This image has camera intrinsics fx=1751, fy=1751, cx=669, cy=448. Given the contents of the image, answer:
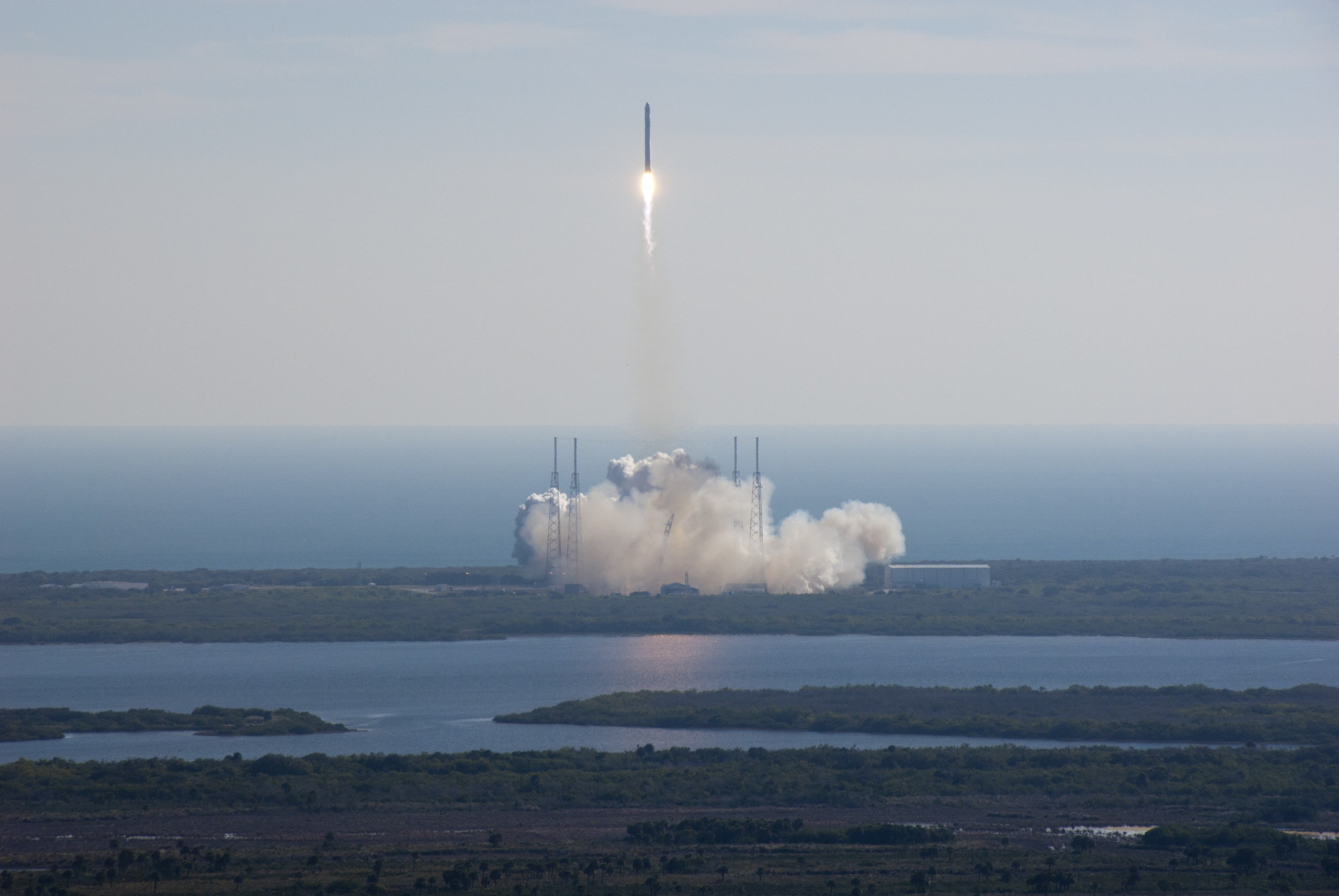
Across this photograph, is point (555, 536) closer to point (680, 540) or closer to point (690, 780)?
point (680, 540)

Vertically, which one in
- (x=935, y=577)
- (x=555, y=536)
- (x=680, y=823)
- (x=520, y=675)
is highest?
(x=555, y=536)

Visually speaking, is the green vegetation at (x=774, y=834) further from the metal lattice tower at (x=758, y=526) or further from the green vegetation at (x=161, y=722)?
the metal lattice tower at (x=758, y=526)

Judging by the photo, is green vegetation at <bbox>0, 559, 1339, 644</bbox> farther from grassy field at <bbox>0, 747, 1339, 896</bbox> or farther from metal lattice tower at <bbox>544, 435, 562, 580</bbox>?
grassy field at <bbox>0, 747, 1339, 896</bbox>

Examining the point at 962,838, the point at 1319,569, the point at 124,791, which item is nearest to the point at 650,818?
the point at 962,838

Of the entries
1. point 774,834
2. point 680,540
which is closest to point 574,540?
point 680,540

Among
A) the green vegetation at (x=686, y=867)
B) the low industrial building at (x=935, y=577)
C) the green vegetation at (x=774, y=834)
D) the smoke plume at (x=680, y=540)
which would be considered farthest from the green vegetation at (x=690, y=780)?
the low industrial building at (x=935, y=577)

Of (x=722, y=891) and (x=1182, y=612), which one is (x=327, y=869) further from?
(x=1182, y=612)
